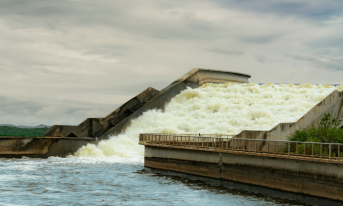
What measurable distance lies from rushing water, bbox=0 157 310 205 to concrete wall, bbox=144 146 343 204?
37.1 inches

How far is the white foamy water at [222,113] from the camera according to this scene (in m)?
36.5

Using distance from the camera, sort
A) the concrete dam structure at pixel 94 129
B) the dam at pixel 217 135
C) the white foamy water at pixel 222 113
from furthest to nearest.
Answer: the concrete dam structure at pixel 94 129, the white foamy water at pixel 222 113, the dam at pixel 217 135

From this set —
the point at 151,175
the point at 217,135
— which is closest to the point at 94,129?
the point at 151,175

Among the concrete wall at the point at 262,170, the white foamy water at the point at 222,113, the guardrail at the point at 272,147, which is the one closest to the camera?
the concrete wall at the point at 262,170

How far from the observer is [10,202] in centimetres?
1852

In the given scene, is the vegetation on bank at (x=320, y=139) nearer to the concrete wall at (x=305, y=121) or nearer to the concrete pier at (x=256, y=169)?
the concrete pier at (x=256, y=169)

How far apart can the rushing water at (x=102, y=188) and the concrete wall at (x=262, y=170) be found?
943mm

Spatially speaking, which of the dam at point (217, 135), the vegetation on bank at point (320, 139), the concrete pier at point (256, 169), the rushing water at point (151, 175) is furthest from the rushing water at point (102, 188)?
the vegetation on bank at point (320, 139)

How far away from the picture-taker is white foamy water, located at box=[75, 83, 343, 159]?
3653cm

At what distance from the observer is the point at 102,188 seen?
74.4 feet

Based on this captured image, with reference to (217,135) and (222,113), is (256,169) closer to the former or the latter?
(217,135)

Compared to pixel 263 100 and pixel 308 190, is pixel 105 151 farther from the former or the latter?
pixel 308 190

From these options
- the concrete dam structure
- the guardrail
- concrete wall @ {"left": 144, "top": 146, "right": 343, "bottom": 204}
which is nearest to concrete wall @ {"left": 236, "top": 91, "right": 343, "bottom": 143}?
the guardrail

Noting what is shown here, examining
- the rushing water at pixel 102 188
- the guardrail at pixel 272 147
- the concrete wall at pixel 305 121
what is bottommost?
the rushing water at pixel 102 188
